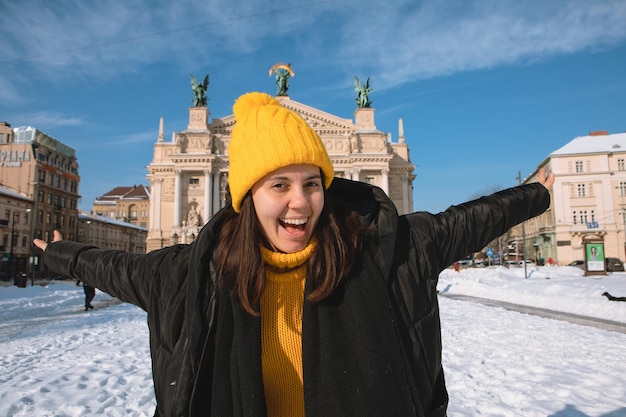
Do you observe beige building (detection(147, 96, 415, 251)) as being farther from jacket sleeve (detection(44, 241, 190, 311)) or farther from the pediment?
jacket sleeve (detection(44, 241, 190, 311))

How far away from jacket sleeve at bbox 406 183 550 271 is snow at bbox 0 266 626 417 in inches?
128

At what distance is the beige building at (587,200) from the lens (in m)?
49.5

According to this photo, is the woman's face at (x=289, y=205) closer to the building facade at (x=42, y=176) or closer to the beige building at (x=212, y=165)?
the beige building at (x=212, y=165)

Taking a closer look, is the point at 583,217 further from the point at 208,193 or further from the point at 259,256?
the point at 259,256

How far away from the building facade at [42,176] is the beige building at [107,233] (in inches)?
124

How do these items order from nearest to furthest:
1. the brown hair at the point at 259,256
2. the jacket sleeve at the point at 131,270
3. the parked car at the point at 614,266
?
the brown hair at the point at 259,256
the jacket sleeve at the point at 131,270
the parked car at the point at 614,266

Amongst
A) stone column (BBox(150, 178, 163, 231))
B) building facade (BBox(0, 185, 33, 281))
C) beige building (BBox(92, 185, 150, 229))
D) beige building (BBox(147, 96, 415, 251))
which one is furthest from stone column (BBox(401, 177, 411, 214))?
beige building (BBox(92, 185, 150, 229))

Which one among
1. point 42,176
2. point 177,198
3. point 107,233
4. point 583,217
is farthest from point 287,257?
point 107,233

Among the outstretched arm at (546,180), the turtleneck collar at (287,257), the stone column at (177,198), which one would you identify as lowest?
the turtleneck collar at (287,257)

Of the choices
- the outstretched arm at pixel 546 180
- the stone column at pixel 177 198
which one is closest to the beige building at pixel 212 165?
the stone column at pixel 177 198

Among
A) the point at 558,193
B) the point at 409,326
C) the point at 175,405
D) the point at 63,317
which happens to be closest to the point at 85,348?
the point at 63,317

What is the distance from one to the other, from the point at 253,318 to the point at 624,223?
60.0 meters

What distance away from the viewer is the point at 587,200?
50875 mm

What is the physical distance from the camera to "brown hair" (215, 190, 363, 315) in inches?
64.2
